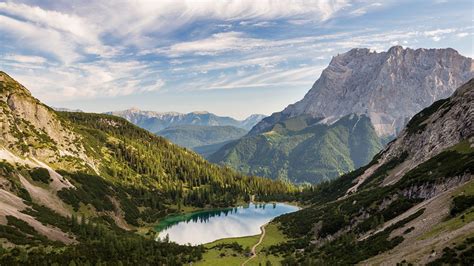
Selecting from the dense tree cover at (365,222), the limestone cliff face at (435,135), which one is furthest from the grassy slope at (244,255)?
the limestone cliff face at (435,135)

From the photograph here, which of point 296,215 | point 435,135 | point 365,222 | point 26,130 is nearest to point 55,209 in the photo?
point 26,130

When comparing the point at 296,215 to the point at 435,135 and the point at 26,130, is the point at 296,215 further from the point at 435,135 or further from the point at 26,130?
the point at 26,130

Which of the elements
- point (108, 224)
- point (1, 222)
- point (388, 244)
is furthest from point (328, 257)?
point (108, 224)

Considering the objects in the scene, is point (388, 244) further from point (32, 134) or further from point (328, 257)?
point (32, 134)

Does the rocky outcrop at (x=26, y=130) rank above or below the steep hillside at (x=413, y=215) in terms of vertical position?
above

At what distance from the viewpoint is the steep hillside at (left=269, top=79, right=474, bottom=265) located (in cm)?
5769

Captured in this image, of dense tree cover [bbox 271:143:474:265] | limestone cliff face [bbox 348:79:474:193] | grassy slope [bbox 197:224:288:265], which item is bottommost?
grassy slope [bbox 197:224:288:265]

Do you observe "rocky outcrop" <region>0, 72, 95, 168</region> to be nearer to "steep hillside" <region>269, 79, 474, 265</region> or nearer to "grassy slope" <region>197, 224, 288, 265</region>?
"grassy slope" <region>197, 224, 288, 265</region>

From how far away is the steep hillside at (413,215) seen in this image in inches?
2271

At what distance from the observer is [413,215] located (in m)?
78.3

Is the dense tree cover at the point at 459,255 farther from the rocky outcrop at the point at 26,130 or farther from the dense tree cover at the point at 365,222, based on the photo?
the rocky outcrop at the point at 26,130

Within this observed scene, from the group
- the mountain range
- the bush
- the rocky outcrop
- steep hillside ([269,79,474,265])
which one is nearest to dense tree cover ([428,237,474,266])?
steep hillside ([269,79,474,265])

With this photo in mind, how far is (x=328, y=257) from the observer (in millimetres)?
85688

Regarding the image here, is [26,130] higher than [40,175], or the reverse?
[26,130]
